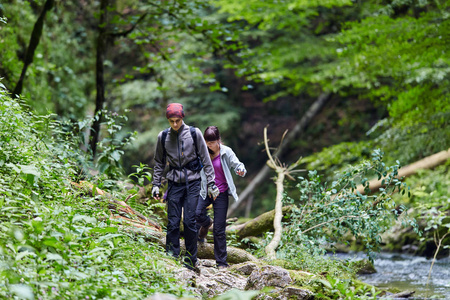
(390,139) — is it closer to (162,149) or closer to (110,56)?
(162,149)

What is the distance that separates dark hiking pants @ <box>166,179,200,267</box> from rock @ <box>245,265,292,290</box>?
91cm

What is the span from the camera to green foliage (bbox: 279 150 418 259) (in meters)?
5.99

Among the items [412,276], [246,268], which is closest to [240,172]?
[246,268]

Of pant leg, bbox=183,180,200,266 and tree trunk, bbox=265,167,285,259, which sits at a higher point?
pant leg, bbox=183,180,200,266

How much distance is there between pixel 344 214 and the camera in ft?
19.9

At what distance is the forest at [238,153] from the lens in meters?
3.69

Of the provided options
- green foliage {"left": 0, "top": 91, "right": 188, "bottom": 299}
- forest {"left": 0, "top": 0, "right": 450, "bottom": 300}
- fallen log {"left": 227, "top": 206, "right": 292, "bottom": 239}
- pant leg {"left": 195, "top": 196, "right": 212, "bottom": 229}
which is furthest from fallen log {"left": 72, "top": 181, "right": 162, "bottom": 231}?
fallen log {"left": 227, "top": 206, "right": 292, "bottom": 239}

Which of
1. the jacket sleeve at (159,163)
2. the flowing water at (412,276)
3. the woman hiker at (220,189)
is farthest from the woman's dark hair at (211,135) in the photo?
the flowing water at (412,276)

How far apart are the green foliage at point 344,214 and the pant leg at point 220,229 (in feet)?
3.03

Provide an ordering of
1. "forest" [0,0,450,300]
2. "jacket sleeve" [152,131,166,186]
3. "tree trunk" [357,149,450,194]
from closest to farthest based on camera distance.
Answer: "forest" [0,0,450,300], "jacket sleeve" [152,131,166,186], "tree trunk" [357,149,450,194]

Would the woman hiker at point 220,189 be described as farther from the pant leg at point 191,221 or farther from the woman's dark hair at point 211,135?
the pant leg at point 191,221

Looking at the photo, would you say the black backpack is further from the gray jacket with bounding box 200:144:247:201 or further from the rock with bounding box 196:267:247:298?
the rock with bounding box 196:267:247:298

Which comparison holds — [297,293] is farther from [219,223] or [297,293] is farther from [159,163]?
[159,163]

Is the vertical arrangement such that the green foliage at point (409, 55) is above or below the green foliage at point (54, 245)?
above
